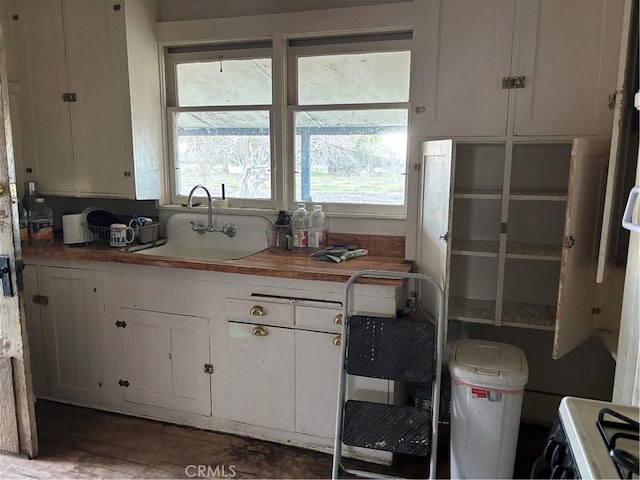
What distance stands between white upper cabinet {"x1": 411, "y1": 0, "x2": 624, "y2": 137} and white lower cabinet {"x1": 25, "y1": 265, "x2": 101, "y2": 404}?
2001mm

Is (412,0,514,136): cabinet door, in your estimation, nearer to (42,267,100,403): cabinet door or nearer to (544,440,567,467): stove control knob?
(544,440,567,467): stove control knob

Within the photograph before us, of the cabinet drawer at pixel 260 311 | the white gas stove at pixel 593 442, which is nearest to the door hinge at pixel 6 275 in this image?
the cabinet drawer at pixel 260 311

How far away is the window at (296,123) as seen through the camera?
8.54 ft

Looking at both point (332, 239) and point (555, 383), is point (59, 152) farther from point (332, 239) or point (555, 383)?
point (555, 383)

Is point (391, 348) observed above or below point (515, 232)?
below

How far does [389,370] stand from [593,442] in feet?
3.94

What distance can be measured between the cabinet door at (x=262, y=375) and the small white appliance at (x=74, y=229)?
1086 mm

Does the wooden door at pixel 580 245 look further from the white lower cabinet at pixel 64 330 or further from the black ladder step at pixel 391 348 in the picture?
the white lower cabinet at pixel 64 330

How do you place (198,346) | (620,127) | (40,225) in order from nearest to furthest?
(620,127) < (198,346) < (40,225)

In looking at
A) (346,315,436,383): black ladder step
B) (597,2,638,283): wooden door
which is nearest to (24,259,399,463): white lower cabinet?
(346,315,436,383): black ladder step

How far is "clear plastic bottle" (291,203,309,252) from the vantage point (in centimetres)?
268

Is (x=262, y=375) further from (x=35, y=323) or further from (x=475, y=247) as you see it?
(x=35, y=323)

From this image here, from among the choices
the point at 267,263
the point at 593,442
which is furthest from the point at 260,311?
the point at 593,442

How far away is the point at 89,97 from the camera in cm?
272
